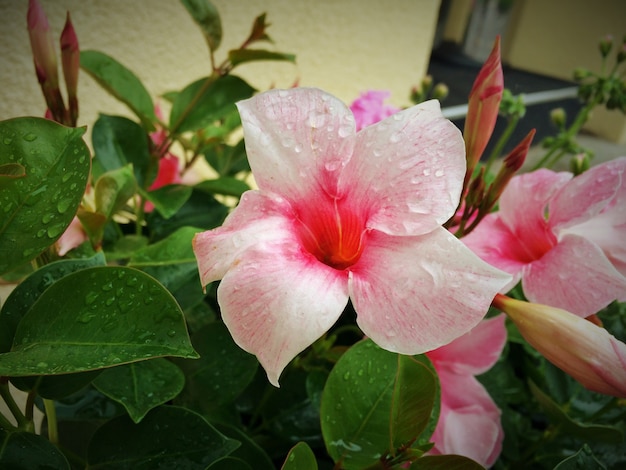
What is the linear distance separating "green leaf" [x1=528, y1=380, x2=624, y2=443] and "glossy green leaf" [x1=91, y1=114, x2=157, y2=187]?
Result: 16.9 inches

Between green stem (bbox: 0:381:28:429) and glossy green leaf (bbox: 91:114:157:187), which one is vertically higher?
glossy green leaf (bbox: 91:114:157:187)

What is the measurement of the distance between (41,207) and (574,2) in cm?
275

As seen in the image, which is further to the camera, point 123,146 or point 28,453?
point 123,146

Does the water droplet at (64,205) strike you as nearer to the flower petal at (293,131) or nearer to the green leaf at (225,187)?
the flower petal at (293,131)

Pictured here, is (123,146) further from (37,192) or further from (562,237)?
(562,237)

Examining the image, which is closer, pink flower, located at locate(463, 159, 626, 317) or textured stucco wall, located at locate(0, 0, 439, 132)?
pink flower, located at locate(463, 159, 626, 317)

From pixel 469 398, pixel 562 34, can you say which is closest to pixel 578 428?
pixel 469 398

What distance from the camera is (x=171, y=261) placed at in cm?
35

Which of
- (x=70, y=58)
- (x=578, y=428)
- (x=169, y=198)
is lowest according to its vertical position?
(x=578, y=428)

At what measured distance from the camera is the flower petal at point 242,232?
0.24 m

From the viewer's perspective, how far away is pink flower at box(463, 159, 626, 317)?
29 centimetres

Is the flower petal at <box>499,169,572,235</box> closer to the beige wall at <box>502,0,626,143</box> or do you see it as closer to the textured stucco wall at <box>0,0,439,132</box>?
the textured stucco wall at <box>0,0,439,132</box>

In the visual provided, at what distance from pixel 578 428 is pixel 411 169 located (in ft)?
0.98

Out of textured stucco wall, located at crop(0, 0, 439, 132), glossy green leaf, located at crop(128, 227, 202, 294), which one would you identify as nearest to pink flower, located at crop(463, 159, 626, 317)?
glossy green leaf, located at crop(128, 227, 202, 294)
